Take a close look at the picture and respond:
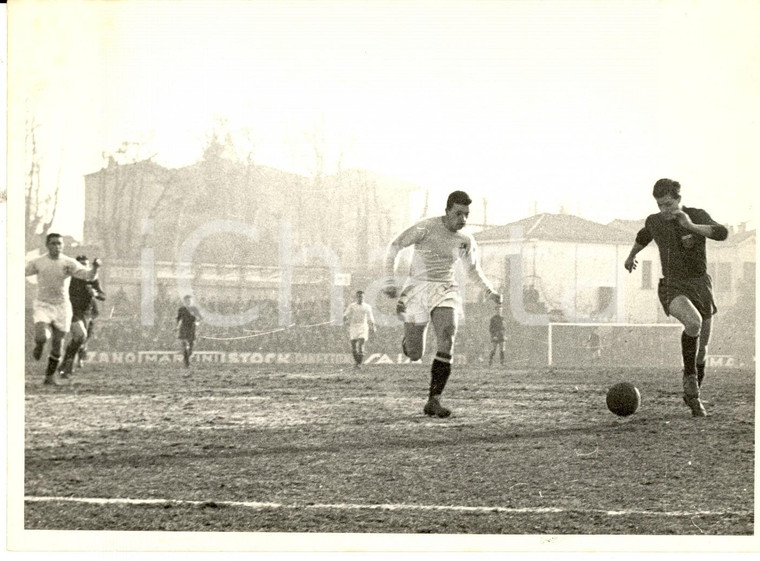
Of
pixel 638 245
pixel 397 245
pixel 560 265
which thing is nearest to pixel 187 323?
pixel 397 245

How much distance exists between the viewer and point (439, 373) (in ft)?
20.7

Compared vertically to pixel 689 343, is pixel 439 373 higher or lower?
lower

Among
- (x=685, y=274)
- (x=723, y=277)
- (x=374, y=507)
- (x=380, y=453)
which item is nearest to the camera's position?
(x=374, y=507)

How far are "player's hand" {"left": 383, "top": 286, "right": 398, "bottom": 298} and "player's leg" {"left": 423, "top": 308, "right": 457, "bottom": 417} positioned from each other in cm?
29

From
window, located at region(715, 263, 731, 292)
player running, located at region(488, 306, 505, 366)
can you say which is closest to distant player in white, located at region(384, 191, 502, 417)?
player running, located at region(488, 306, 505, 366)

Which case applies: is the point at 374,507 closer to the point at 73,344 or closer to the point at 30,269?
the point at 73,344

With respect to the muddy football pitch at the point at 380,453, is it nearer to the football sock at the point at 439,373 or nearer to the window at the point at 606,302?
the football sock at the point at 439,373

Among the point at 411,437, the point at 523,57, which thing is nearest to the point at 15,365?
the point at 411,437

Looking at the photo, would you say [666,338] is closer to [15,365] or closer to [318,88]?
[318,88]

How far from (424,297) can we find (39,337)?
255 centimetres

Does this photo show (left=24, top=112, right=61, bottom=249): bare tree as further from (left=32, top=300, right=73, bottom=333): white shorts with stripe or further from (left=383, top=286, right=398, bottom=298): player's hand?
(left=383, top=286, right=398, bottom=298): player's hand

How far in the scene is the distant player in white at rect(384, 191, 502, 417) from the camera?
630 centimetres

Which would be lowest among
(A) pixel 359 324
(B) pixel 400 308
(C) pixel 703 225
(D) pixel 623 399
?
(D) pixel 623 399

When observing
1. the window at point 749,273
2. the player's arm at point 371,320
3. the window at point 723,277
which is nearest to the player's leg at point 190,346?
the player's arm at point 371,320
